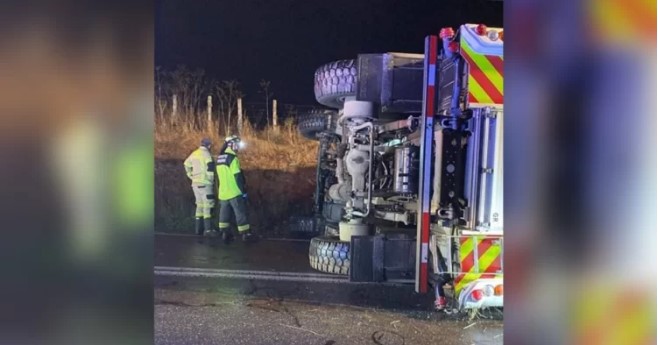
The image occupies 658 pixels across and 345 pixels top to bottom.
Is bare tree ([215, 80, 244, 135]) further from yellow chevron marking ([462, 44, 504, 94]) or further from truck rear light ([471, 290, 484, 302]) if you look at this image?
truck rear light ([471, 290, 484, 302])

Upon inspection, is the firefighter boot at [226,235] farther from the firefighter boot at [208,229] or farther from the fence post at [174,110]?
the fence post at [174,110]

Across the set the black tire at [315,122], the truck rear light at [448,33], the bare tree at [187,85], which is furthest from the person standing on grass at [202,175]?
the truck rear light at [448,33]

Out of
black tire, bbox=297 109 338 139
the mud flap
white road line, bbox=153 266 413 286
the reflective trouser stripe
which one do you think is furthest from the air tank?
the reflective trouser stripe

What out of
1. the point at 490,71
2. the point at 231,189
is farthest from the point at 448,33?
the point at 231,189

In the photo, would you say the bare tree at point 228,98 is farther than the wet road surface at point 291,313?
Yes

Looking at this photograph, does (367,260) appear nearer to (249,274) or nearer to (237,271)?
(249,274)

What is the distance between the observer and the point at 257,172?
6.34m

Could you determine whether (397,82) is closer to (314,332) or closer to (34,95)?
(314,332)

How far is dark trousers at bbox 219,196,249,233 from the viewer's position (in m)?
6.17

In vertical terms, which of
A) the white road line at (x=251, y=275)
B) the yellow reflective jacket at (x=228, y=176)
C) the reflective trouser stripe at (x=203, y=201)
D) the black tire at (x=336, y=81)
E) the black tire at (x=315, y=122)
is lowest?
the white road line at (x=251, y=275)

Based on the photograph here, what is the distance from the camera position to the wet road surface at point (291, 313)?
11.2ft

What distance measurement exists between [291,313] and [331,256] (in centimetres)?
111

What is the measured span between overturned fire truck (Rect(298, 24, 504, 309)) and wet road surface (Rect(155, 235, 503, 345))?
291 millimetres

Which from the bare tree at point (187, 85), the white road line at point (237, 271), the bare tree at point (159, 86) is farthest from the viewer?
the bare tree at point (187, 85)
